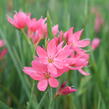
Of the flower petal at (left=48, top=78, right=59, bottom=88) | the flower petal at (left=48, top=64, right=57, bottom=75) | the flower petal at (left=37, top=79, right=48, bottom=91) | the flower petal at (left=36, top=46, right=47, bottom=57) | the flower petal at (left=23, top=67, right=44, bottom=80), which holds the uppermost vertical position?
the flower petal at (left=36, top=46, right=47, bottom=57)

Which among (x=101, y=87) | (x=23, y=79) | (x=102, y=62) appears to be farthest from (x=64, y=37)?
(x=102, y=62)

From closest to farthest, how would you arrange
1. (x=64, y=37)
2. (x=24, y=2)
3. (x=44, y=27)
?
(x=64, y=37) → (x=44, y=27) → (x=24, y=2)

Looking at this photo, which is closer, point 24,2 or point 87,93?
point 87,93

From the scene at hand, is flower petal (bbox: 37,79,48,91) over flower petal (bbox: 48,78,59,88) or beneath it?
beneath

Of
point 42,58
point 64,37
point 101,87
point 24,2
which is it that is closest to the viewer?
point 42,58

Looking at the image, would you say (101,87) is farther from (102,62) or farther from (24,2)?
(24,2)
